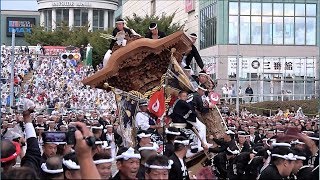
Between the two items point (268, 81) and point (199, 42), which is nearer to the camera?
point (268, 81)

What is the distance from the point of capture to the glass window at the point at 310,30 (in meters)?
60.8

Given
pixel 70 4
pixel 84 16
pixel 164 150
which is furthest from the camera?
pixel 84 16

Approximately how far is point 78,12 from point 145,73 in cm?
10229

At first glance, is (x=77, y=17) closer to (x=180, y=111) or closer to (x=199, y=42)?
(x=199, y=42)

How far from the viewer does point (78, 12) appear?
117438 mm

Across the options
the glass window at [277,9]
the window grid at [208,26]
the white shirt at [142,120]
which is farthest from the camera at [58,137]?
the glass window at [277,9]

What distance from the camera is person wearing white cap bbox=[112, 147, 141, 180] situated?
7945mm

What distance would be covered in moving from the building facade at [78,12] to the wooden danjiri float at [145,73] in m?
98.9

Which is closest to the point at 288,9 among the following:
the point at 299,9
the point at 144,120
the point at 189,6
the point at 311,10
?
the point at 299,9

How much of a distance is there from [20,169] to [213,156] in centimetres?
899

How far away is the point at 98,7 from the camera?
4624 inches

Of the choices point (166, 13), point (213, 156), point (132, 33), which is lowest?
point (213, 156)

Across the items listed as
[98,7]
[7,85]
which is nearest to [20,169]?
[7,85]

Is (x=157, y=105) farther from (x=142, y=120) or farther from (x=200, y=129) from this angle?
(x=142, y=120)
